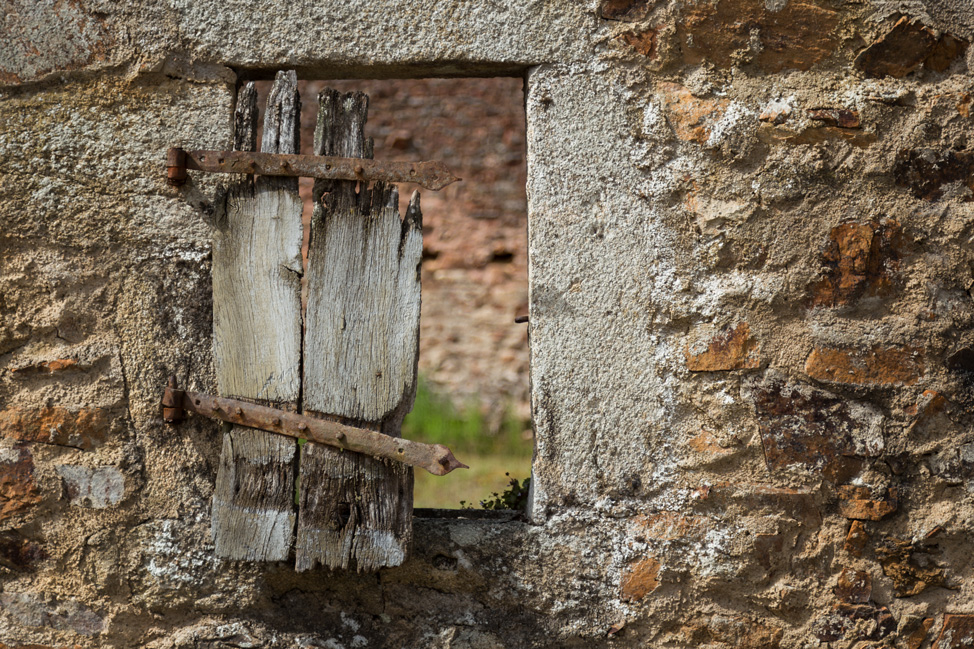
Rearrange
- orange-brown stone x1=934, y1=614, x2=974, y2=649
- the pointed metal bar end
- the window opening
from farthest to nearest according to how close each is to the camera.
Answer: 1. the window opening
2. orange-brown stone x1=934, y1=614, x2=974, y2=649
3. the pointed metal bar end

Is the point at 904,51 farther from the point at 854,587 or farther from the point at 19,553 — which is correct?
the point at 19,553

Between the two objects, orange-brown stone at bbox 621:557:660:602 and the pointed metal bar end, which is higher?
the pointed metal bar end

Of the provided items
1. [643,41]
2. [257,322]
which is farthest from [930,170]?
[257,322]

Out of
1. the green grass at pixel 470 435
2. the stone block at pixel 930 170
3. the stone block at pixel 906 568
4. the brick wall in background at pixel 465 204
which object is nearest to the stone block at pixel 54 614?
the stone block at pixel 906 568

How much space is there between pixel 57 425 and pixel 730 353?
164 centimetres

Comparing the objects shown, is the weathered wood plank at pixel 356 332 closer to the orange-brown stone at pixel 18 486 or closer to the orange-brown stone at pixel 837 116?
the orange-brown stone at pixel 18 486

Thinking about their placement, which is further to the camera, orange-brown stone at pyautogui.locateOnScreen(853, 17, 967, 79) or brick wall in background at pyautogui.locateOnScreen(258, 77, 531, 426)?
brick wall in background at pyautogui.locateOnScreen(258, 77, 531, 426)

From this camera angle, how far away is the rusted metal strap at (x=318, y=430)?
179cm

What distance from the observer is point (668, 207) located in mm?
1948

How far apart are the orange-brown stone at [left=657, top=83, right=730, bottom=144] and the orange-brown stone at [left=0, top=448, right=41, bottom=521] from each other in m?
1.77

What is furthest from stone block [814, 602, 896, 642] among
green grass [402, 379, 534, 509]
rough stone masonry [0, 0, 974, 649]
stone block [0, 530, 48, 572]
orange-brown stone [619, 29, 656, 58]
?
green grass [402, 379, 534, 509]

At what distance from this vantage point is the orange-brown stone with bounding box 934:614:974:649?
6.22ft

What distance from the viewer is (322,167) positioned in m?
1.84

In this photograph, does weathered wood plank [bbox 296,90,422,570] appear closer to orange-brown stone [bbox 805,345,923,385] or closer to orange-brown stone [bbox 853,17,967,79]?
orange-brown stone [bbox 805,345,923,385]
